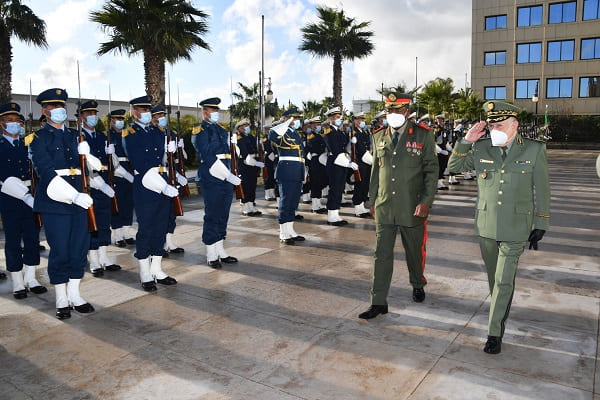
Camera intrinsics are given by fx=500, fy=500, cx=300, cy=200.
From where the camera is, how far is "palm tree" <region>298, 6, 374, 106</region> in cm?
2664

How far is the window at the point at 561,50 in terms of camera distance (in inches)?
1499

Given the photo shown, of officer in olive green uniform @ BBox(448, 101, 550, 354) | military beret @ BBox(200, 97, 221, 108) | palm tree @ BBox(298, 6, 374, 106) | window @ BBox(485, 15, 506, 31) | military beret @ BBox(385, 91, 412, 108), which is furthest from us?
window @ BBox(485, 15, 506, 31)

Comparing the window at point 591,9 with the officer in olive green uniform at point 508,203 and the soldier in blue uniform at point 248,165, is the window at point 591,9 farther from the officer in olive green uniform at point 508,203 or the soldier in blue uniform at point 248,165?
the officer in olive green uniform at point 508,203

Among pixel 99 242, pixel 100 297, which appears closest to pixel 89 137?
pixel 99 242

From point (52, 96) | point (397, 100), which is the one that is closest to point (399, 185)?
point (397, 100)

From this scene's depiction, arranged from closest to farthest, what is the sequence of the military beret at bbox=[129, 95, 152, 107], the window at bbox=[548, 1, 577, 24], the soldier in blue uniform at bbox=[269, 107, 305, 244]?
the military beret at bbox=[129, 95, 152, 107] < the soldier in blue uniform at bbox=[269, 107, 305, 244] < the window at bbox=[548, 1, 577, 24]

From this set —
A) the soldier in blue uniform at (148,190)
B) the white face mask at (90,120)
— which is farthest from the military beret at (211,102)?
the white face mask at (90,120)

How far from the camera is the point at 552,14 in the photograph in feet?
126

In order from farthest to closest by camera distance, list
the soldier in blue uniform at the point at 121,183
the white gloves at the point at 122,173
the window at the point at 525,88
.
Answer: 1. the window at the point at 525,88
2. the soldier in blue uniform at the point at 121,183
3. the white gloves at the point at 122,173

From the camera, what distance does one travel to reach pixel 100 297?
5355 millimetres

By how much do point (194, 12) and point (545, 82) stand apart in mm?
32993

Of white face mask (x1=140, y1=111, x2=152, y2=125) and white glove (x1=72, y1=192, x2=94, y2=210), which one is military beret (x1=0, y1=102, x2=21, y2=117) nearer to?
white face mask (x1=140, y1=111, x2=152, y2=125)

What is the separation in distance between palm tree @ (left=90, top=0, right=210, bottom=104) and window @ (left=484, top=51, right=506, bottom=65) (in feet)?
105

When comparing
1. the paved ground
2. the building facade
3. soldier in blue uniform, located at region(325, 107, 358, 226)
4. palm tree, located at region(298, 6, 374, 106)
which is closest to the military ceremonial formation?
the paved ground
